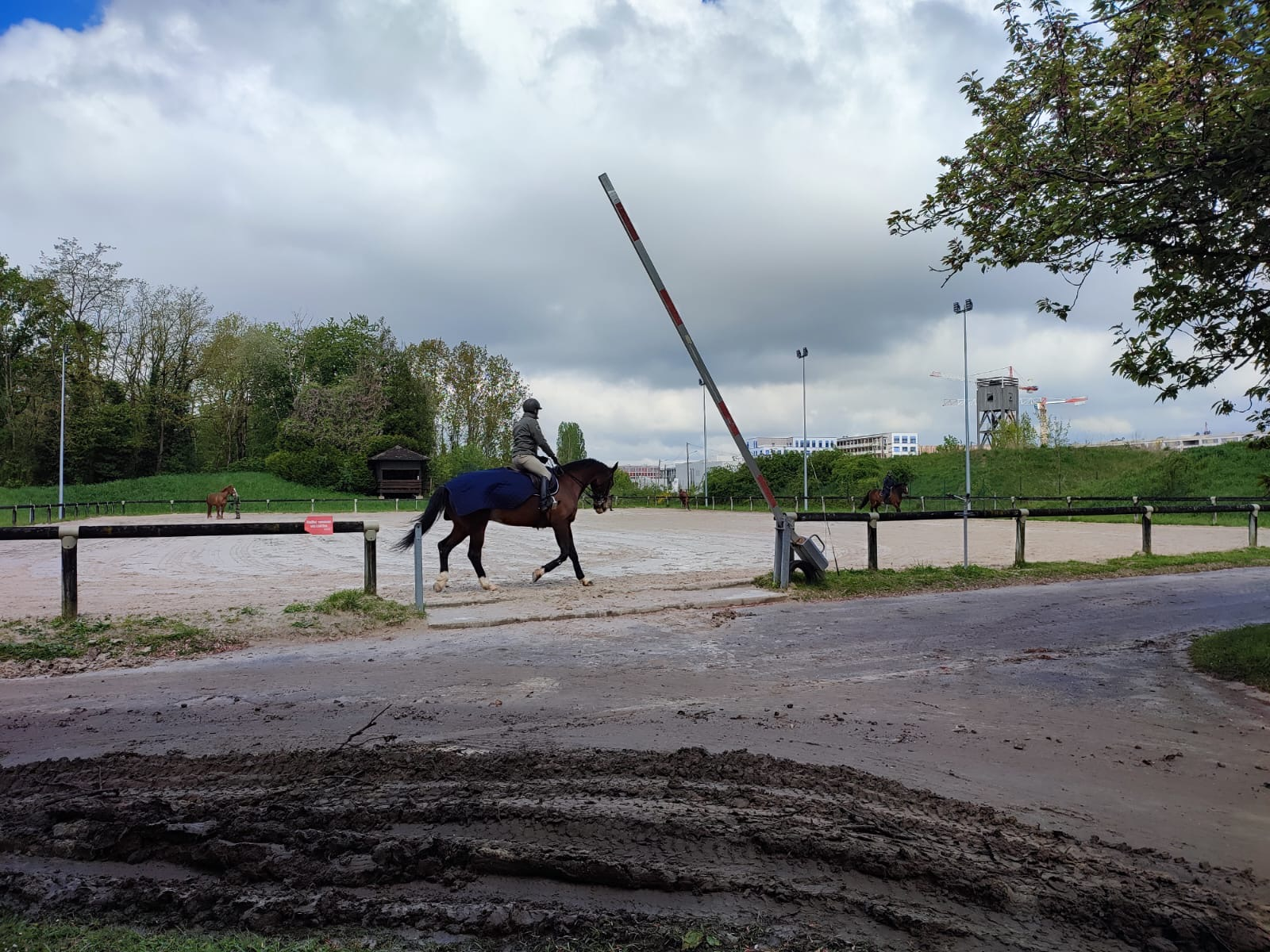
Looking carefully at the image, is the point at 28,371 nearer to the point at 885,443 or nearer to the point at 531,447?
the point at 531,447

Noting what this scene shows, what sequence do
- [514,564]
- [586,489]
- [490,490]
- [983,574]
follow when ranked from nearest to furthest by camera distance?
[490,490] < [586,489] < [983,574] < [514,564]

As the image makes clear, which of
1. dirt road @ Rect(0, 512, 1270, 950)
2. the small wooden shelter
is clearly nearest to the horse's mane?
dirt road @ Rect(0, 512, 1270, 950)

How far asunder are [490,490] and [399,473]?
46.1m

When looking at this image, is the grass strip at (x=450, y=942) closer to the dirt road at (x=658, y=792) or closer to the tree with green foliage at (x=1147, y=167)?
the dirt road at (x=658, y=792)

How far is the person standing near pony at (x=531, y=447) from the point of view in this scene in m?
12.2

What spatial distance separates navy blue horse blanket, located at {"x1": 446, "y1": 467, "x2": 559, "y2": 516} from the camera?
478 inches

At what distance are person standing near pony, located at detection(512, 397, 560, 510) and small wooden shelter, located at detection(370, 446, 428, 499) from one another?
147 feet

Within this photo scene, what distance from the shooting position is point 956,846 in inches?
130

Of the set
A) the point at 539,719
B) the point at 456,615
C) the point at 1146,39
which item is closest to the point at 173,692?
the point at 539,719

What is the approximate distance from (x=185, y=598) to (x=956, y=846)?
10.9 m

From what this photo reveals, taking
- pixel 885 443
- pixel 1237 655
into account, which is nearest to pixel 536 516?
pixel 1237 655

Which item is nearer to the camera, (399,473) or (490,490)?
(490,490)

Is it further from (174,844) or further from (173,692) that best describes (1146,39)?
(173,692)

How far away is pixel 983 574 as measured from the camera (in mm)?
13719
